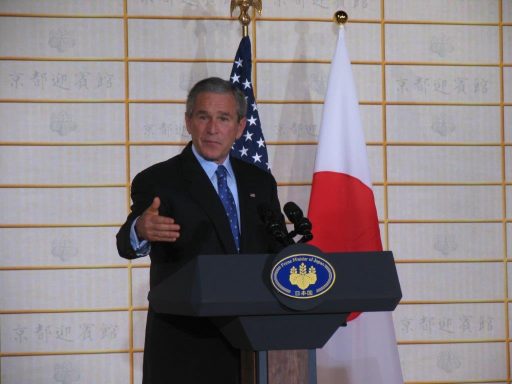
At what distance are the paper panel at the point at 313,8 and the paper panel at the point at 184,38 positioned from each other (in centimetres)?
23

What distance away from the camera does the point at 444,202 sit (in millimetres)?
4492

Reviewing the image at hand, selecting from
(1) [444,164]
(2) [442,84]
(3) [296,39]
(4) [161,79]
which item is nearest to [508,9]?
(2) [442,84]

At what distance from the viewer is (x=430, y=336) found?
14.7 feet

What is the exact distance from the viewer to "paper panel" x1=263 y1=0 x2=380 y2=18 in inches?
173

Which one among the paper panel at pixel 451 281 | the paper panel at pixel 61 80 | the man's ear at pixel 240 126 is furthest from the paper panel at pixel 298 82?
the man's ear at pixel 240 126

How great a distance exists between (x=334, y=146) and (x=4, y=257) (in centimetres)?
173

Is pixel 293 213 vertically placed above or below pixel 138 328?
above

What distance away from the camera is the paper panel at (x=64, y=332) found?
13.6 ft

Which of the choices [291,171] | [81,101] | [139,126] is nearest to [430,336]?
[291,171]

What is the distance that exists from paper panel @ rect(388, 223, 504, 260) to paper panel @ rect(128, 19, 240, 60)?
1.32 m

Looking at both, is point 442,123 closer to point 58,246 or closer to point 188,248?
point 58,246

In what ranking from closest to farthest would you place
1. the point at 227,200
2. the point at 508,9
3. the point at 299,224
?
the point at 299,224
the point at 227,200
the point at 508,9

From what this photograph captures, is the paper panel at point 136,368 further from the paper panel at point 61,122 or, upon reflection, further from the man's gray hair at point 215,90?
the man's gray hair at point 215,90

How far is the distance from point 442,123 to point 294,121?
82 cm
